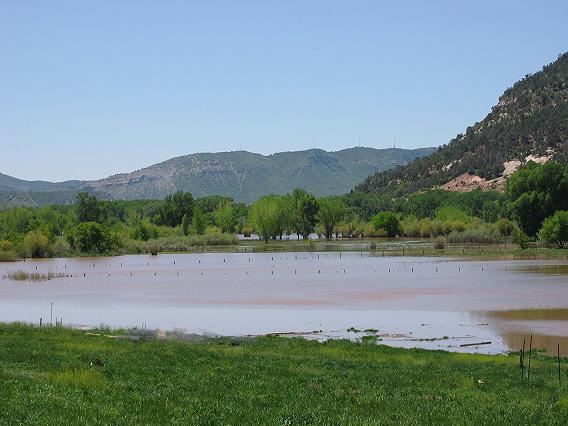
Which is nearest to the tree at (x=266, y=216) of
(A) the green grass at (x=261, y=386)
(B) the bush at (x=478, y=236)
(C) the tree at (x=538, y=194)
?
(B) the bush at (x=478, y=236)

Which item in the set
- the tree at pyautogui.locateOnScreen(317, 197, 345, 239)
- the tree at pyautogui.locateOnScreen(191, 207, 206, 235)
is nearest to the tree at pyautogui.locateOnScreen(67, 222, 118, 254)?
the tree at pyautogui.locateOnScreen(191, 207, 206, 235)

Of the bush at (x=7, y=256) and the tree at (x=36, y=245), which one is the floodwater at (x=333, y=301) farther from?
the tree at (x=36, y=245)

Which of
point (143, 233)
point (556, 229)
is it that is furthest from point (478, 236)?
point (143, 233)

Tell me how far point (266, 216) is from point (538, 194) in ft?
247

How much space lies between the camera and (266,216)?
7160 inches

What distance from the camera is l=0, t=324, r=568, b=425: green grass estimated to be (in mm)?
15789

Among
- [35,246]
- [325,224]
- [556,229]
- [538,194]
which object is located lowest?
[35,246]

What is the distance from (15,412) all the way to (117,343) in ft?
55.5

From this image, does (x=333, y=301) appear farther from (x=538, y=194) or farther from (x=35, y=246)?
(x=35, y=246)

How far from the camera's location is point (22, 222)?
191250mm

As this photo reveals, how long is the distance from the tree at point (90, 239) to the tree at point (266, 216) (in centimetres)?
4722

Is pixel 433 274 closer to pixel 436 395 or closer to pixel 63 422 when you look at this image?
pixel 436 395

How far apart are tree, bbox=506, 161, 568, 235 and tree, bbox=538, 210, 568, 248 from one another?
619 centimetres

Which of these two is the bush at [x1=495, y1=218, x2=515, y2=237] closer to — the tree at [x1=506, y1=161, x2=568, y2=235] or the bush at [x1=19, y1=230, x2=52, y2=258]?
the tree at [x1=506, y1=161, x2=568, y2=235]
